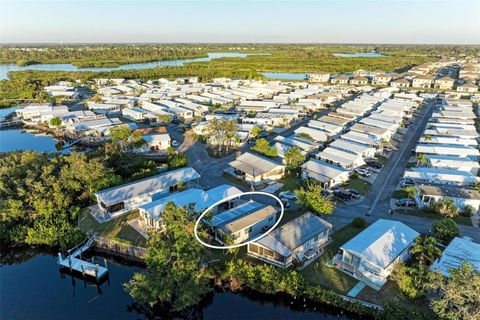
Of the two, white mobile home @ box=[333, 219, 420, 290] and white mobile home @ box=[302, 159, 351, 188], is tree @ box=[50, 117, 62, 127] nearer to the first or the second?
white mobile home @ box=[302, 159, 351, 188]

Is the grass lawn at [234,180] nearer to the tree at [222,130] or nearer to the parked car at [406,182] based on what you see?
the tree at [222,130]

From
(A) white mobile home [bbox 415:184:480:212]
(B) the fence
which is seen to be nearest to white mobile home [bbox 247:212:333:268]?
(B) the fence

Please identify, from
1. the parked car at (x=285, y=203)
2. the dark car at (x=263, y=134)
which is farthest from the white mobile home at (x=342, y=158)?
the dark car at (x=263, y=134)

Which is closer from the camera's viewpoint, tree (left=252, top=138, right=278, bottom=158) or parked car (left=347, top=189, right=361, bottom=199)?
parked car (left=347, top=189, right=361, bottom=199)

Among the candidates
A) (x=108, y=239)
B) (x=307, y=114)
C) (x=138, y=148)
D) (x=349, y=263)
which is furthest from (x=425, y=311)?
(x=307, y=114)

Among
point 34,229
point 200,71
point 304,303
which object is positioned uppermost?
point 200,71

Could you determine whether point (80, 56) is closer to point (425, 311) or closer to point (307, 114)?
point (307, 114)
